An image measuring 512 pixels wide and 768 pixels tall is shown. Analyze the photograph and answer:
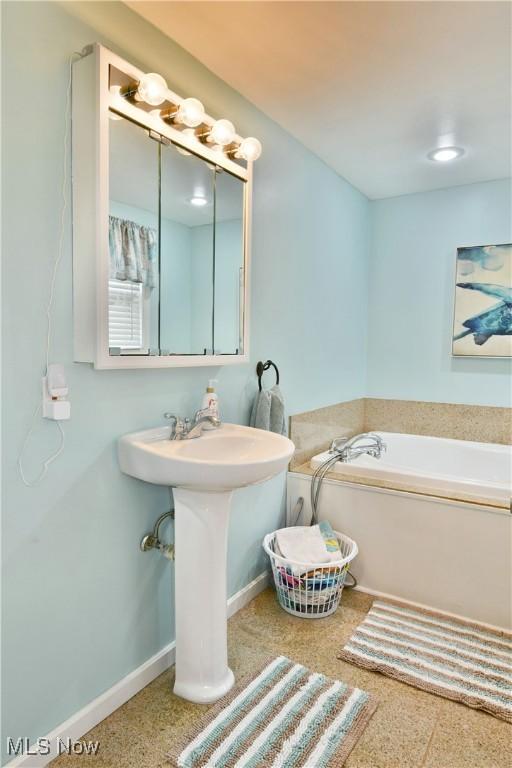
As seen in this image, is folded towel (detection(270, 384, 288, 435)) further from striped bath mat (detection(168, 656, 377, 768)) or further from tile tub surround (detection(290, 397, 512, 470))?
striped bath mat (detection(168, 656, 377, 768))

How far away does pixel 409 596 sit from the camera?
2.43 m

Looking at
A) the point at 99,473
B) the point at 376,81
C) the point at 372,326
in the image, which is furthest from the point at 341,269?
the point at 99,473

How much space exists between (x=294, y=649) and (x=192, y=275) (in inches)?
63.7

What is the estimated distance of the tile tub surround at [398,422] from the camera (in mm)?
2957

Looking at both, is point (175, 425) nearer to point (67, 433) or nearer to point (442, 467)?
point (67, 433)

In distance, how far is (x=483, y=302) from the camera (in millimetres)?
3277

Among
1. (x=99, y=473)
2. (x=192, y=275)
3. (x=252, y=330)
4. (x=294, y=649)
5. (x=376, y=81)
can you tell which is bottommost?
(x=294, y=649)

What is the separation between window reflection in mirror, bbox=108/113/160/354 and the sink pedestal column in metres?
0.59

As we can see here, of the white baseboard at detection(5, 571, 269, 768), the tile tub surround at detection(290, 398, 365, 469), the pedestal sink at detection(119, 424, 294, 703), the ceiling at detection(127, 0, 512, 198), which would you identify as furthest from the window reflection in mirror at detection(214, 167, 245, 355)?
the white baseboard at detection(5, 571, 269, 768)

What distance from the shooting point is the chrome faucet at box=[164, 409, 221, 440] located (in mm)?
1808

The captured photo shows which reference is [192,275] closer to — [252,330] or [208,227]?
[208,227]

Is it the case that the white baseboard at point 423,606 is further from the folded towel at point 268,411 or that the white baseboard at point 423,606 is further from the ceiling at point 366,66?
the ceiling at point 366,66

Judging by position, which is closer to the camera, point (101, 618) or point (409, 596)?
point (101, 618)

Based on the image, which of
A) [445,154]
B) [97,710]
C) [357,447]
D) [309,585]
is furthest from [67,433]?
[445,154]
